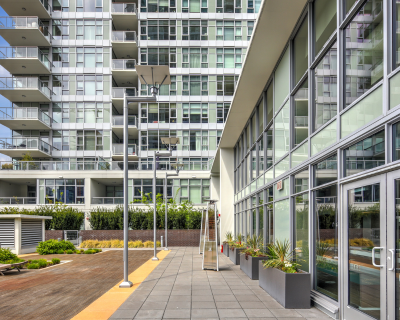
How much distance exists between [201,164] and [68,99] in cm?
1748

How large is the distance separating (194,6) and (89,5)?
39.9 feet

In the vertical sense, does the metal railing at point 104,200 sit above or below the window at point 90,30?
below

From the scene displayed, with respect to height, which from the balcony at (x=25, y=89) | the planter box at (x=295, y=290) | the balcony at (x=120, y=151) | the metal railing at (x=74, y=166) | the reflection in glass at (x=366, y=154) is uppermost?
the balcony at (x=25, y=89)

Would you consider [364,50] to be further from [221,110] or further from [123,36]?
[123,36]

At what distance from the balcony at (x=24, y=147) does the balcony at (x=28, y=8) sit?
14255 millimetres

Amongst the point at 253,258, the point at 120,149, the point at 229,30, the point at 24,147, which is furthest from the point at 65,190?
the point at 253,258

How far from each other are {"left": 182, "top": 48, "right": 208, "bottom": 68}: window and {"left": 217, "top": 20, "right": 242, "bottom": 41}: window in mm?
2599

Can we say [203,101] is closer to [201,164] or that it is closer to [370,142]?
[201,164]

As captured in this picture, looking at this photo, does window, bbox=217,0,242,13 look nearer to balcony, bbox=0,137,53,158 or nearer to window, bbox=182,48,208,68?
window, bbox=182,48,208,68

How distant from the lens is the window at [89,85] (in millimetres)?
44594

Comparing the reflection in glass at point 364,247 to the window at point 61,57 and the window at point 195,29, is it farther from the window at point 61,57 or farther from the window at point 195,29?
the window at point 61,57

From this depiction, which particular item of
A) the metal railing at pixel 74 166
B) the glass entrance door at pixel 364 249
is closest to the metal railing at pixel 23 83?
the metal railing at pixel 74 166

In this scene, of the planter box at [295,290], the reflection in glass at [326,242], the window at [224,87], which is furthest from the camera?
the window at [224,87]

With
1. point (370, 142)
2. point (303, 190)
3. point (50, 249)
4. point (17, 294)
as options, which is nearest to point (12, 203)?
point (50, 249)
